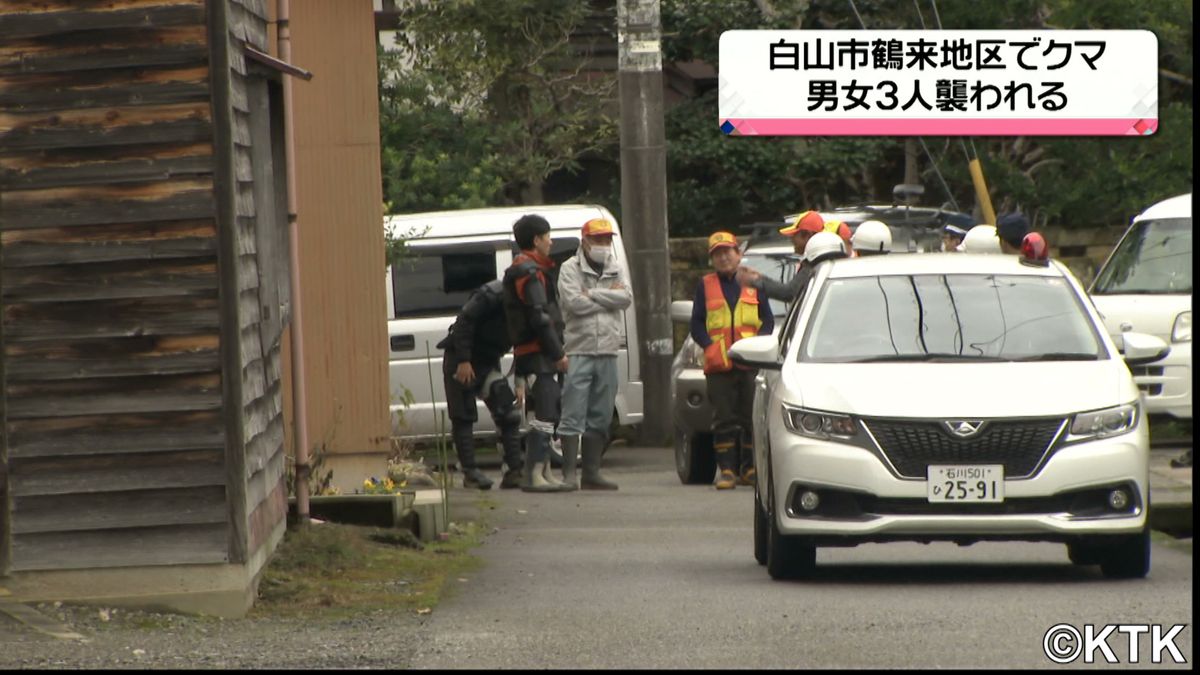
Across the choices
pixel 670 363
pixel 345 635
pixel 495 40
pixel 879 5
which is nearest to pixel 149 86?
pixel 345 635

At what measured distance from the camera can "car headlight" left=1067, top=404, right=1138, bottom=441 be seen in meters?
9.55

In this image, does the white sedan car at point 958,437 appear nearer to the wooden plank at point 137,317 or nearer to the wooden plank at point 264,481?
the wooden plank at point 264,481

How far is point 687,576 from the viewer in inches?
407

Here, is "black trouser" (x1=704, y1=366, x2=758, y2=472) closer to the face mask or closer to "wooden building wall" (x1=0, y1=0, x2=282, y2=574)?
the face mask

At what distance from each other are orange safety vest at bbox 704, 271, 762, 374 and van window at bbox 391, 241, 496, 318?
313cm

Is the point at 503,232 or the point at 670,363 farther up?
the point at 503,232

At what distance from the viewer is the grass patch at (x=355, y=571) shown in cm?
913

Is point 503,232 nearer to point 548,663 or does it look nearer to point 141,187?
point 141,187

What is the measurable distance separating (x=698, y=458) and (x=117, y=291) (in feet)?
25.7

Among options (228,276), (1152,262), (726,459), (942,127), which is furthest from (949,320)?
(942,127)

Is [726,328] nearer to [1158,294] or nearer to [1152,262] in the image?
[1158,294]

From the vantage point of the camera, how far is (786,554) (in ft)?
32.6

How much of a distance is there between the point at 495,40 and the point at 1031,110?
19.0ft

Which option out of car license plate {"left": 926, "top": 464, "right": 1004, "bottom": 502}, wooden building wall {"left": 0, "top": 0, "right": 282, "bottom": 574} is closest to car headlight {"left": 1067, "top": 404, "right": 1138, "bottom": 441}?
car license plate {"left": 926, "top": 464, "right": 1004, "bottom": 502}
